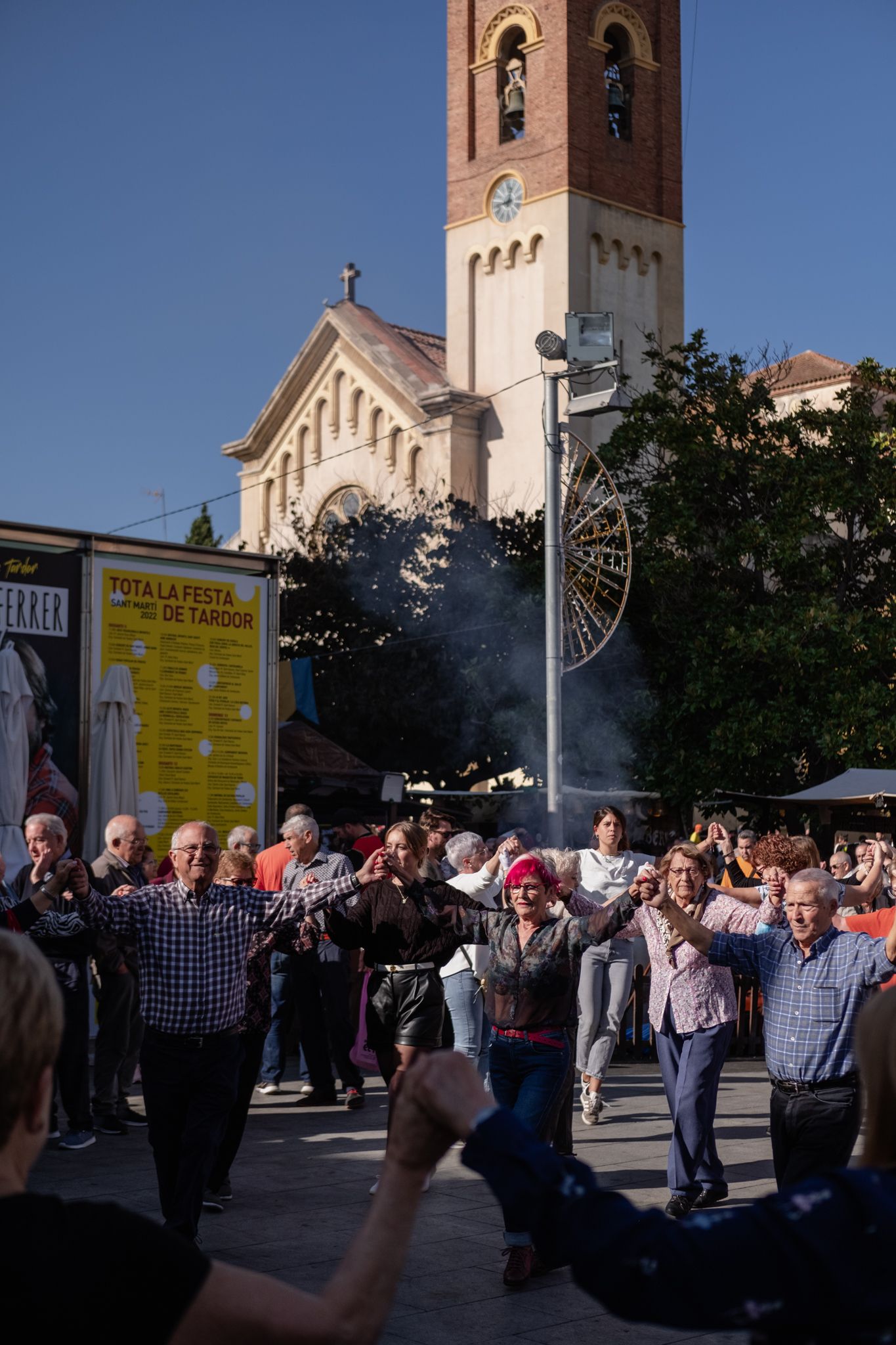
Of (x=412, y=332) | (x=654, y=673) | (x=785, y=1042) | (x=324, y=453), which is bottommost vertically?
(x=785, y=1042)

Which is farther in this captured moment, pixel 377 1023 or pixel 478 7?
pixel 478 7

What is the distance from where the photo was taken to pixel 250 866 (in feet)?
29.1

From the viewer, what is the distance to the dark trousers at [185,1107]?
254 inches

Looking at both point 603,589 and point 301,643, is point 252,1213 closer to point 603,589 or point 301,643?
point 603,589

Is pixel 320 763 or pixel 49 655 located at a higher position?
pixel 49 655

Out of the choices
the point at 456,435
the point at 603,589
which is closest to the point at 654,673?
the point at 603,589

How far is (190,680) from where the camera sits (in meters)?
14.6

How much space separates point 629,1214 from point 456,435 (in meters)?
37.8

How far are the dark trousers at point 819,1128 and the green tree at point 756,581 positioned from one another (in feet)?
60.9

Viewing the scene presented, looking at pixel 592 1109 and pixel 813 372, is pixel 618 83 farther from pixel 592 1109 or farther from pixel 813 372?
pixel 592 1109

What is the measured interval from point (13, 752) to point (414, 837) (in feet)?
18.5

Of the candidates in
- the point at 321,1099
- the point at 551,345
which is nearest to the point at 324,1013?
the point at 321,1099

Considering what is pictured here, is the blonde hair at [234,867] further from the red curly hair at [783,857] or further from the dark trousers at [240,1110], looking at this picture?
the red curly hair at [783,857]

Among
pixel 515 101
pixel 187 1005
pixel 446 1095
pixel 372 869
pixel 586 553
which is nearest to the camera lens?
pixel 446 1095
